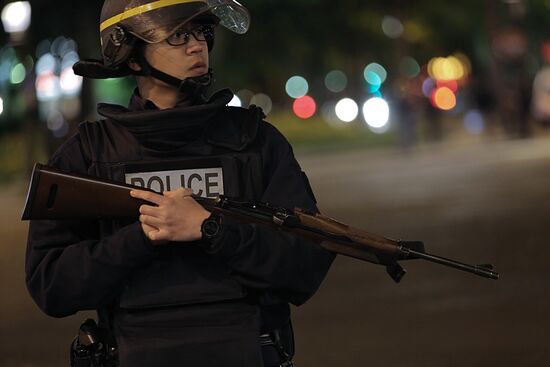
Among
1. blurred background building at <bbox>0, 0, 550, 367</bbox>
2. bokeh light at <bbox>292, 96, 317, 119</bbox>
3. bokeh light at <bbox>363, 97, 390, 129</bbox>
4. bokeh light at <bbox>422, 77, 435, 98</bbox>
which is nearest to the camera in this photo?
blurred background building at <bbox>0, 0, 550, 367</bbox>

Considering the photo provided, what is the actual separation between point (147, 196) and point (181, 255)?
0.22m

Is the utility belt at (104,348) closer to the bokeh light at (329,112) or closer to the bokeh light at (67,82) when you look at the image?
the bokeh light at (67,82)

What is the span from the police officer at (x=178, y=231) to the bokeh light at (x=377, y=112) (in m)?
44.4

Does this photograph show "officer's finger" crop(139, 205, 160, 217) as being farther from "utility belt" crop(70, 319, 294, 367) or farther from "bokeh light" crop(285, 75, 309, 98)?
"bokeh light" crop(285, 75, 309, 98)

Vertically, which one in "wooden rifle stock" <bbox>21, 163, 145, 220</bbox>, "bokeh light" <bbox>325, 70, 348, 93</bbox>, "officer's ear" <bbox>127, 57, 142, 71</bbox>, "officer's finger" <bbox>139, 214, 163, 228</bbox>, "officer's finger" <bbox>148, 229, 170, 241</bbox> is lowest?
"officer's finger" <bbox>148, 229, 170, 241</bbox>

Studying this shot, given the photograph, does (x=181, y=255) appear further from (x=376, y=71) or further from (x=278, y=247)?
(x=376, y=71)

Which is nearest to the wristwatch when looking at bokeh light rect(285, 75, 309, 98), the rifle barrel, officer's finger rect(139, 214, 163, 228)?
officer's finger rect(139, 214, 163, 228)

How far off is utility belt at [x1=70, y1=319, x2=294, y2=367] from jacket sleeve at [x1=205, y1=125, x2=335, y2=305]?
0.12 metres

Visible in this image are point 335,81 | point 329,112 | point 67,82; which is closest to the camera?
point 67,82

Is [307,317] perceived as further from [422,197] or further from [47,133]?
[47,133]

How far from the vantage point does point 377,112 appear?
48062 millimetres

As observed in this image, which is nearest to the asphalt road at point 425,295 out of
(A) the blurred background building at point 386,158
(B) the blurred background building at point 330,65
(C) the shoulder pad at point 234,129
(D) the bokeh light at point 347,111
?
(A) the blurred background building at point 386,158

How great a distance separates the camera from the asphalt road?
845 centimetres

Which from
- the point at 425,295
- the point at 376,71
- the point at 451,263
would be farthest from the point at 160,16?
the point at 376,71
